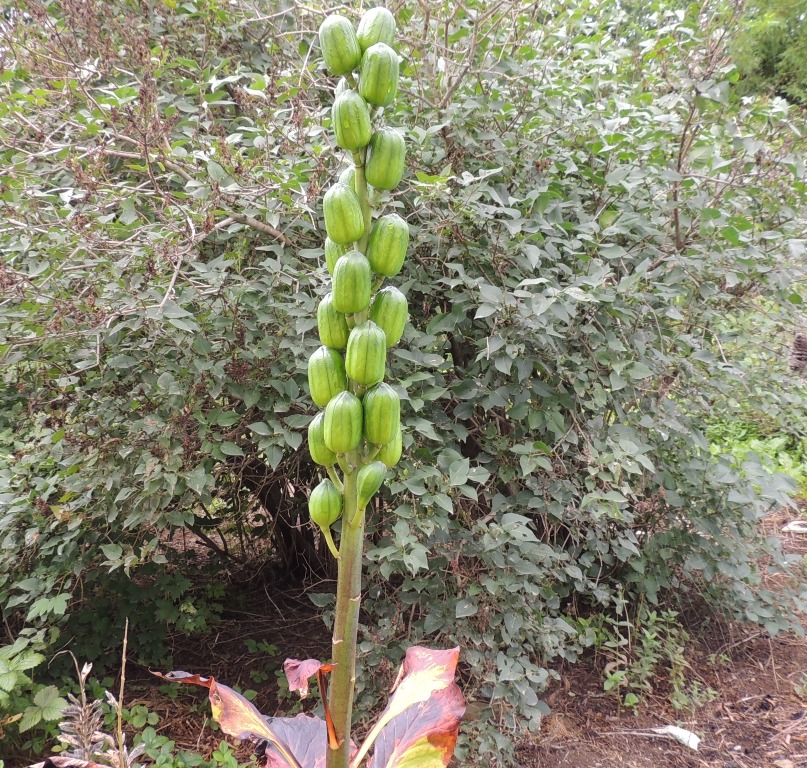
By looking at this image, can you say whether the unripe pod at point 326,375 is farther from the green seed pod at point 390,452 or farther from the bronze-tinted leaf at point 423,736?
the bronze-tinted leaf at point 423,736

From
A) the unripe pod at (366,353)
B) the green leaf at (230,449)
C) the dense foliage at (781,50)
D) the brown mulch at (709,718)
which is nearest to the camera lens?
the unripe pod at (366,353)

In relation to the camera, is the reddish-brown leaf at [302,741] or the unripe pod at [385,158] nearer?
the unripe pod at [385,158]

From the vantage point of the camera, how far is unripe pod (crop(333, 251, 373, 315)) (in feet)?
3.10

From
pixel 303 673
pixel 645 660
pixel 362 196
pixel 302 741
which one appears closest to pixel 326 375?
pixel 362 196

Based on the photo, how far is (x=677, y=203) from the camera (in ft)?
8.04

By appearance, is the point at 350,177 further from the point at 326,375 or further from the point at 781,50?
the point at 781,50

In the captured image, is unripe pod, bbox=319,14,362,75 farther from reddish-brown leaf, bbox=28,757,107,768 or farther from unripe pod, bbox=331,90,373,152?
reddish-brown leaf, bbox=28,757,107,768

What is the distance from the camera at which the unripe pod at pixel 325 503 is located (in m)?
1.00

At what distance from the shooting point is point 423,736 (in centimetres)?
124

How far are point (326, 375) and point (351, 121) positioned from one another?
41cm

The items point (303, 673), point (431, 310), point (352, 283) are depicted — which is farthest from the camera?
point (431, 310)

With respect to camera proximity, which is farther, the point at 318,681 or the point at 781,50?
the point at 781,50

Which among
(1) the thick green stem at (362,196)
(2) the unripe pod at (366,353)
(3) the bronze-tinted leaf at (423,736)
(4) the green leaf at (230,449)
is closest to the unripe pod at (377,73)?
(1) the thick green stem at (362,196)

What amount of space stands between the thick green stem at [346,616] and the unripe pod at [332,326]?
225 mm
